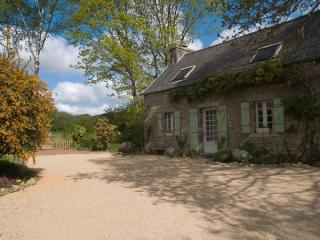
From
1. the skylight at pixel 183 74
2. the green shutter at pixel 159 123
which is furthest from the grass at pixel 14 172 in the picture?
the skylight at pixel 183 74

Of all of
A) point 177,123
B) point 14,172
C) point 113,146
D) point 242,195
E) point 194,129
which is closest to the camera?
point 242,195

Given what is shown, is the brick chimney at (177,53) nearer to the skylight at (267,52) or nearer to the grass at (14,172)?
the skylight at (267,52)

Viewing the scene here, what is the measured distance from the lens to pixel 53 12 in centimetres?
2133

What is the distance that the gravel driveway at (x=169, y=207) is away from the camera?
378 centimetres

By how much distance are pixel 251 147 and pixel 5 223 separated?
8800 millimetres

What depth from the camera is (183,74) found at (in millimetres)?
15219

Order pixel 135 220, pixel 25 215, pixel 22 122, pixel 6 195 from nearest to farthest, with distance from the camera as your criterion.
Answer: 1. pixel 135 220
2. pixel 25 215
3. pixel 6 195
4. pixel 22 122

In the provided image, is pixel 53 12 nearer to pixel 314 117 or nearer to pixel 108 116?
pixel 108 116

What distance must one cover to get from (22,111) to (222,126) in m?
8.04

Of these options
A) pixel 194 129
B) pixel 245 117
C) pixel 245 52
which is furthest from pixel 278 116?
pixel 194 129

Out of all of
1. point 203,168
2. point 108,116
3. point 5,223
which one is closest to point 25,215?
point 5,223

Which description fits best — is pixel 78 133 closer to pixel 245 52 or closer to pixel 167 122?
pixel 167 122

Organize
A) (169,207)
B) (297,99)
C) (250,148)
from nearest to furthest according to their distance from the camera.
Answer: (169,207), (297,99), (250,148)

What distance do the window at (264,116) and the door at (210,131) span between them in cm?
215
